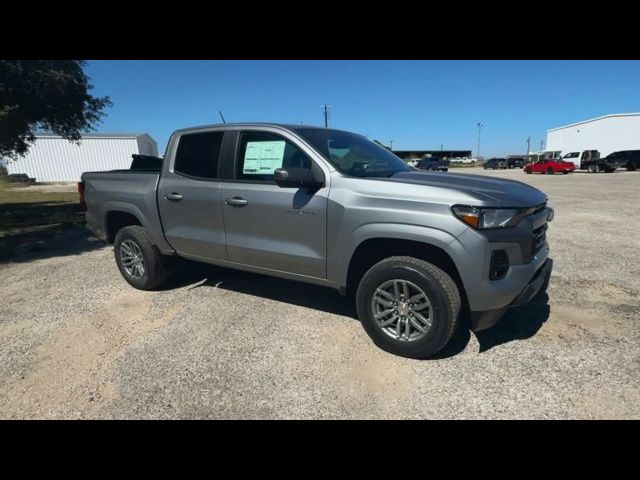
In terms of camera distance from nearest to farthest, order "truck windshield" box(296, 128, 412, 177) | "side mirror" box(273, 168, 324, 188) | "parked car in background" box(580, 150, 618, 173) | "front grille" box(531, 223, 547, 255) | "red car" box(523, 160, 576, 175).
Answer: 1. "front grille" box(531, 223, 547, 255)
2. "side mirror" box(273, 168, 324, 188)
3. "truck windshield" box(296, 128, 412, 177)
4. "parked car in background" box(580, 150, 618, 173)
5. "red car" box(523, 160, 576, 175)

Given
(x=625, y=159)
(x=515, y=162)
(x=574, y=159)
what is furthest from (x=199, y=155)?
(x=515, y=162)

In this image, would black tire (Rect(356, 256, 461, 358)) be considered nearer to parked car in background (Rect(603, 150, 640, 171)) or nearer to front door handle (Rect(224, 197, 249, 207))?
front door handle (Rect(224, 197, 249, 207))

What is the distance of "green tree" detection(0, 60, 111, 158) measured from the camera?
10016mm

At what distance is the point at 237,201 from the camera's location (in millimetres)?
3676

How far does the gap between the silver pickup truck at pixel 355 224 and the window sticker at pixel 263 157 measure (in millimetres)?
12

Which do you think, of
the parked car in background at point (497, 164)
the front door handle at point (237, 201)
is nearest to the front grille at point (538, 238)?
the front door handle at point (237, 201)

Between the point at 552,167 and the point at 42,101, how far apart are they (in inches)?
1533

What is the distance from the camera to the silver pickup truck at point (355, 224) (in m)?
2.69

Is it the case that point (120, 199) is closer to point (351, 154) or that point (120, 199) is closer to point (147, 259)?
point (147, 259)

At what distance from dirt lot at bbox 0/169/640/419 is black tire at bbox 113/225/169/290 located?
0.16 m

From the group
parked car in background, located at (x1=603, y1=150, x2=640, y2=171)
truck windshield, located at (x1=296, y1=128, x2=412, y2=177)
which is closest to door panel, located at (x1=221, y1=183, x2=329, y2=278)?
truck windshield, located at (x1=296, y1=128, x2=412, y2=177)

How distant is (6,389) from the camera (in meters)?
2.79
